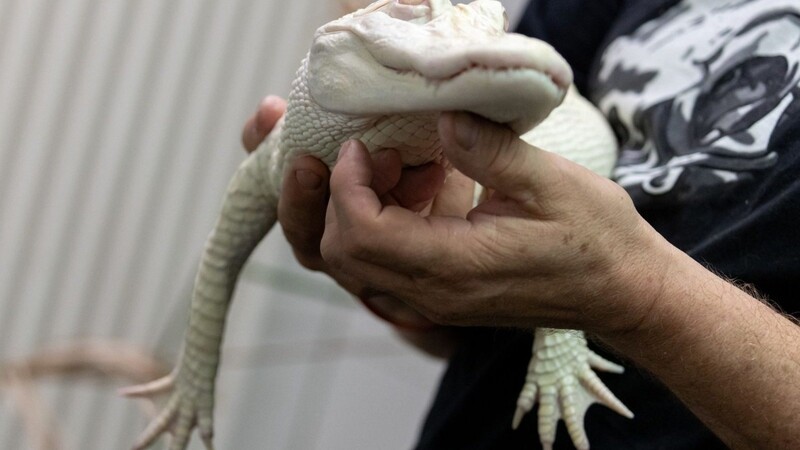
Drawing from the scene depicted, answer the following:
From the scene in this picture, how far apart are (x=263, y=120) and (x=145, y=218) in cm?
156

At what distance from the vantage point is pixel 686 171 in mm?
1040

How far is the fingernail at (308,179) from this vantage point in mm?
874

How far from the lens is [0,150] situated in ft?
7.28

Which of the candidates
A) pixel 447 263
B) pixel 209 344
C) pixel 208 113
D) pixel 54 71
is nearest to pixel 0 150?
pixel 54 71

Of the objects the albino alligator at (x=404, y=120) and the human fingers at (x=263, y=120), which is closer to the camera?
the albino alligator at (x=404, y=120)

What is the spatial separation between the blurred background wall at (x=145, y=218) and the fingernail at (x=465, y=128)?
1451 millimetres

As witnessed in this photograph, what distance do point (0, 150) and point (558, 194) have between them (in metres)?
1.95

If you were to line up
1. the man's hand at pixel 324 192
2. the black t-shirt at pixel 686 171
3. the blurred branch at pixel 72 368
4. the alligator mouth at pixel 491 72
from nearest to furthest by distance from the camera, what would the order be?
the alligator mouth at pixel 491 72, the man's hand at pixel 324 192, the black t-shirt at pixel 686 171, the blurred branch at pixel 72 368

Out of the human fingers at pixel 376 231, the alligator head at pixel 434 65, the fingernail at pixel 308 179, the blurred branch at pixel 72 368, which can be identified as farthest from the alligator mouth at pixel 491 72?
the blurred branch at pixel 72 368

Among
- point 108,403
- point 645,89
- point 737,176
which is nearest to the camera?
point 737,176

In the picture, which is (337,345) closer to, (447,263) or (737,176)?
(737,176)

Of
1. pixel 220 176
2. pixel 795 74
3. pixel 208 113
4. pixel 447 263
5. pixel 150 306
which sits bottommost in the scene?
pixel 150 306

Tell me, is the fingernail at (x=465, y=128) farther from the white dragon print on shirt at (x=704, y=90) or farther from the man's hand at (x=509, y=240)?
the white dragon print on shirt at (x=704, y=90)

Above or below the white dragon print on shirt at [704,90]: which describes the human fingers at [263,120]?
below
